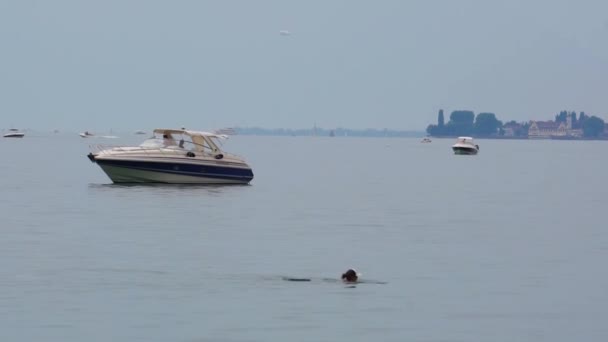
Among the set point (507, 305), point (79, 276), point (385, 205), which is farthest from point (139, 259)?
point (385, 205)

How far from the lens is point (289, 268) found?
122 ft

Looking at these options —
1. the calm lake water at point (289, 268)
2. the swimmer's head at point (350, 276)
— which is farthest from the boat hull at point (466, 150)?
the swimmer's head at point (350, 276)

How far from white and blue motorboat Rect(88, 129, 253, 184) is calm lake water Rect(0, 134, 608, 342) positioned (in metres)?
1.00

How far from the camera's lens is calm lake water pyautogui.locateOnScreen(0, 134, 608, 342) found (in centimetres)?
2809

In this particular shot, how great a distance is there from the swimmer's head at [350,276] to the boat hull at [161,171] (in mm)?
36695

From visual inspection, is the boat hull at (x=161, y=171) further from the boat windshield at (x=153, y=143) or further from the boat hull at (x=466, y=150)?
the boat hull at (x=466, y=150)

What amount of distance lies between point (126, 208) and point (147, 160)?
35.6 ft

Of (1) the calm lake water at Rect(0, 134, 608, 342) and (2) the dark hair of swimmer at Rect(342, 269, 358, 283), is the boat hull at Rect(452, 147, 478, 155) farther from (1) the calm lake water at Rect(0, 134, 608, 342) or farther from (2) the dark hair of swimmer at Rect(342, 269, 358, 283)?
(2) the dark hair of swimmer at Rect(342, 269, 358, 283)

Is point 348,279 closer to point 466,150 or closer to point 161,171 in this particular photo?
point 161,171

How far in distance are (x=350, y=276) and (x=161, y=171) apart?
122ft

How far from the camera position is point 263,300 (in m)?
31.2

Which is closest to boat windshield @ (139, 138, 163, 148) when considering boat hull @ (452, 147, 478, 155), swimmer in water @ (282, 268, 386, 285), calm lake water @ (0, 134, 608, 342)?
calm lake water @ (0, 134, 608, 342)

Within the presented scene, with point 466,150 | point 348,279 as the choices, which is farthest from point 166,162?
point 466,150

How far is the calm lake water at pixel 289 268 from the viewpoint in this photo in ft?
92.2
